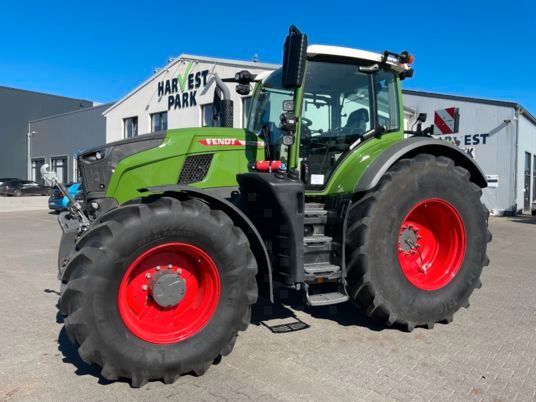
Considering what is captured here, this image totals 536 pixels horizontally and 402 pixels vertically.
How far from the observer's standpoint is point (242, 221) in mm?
3678

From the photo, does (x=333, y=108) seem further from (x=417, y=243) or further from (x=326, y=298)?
(x=326, y=298)

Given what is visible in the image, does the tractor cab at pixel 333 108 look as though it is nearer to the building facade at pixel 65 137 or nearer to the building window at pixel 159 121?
the building window at pixel 159 121

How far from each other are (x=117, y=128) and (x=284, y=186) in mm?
23407

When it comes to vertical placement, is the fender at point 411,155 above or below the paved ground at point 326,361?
above

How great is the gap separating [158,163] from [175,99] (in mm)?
18775

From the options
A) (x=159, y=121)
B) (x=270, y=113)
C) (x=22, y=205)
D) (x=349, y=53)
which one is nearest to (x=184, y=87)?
(x=159, y=121)

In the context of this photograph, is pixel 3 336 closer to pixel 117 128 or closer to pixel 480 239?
pixel 480 239

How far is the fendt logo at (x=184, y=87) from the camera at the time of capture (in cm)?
2064

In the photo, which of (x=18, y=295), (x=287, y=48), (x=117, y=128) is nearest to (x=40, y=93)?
(x=117, y=128)

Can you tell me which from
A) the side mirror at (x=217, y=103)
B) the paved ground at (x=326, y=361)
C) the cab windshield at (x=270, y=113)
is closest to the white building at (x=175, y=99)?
the side mirror at (x=217, y=103)

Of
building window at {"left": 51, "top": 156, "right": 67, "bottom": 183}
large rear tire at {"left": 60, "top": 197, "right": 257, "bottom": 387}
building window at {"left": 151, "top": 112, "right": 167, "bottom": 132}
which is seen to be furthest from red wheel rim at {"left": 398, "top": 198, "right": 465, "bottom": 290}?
building window at {"left": 51, "top": 156, "right": 67, "bottom": 183}

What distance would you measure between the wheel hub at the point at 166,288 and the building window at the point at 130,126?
22.5 m

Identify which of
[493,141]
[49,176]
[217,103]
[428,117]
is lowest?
[49,176]

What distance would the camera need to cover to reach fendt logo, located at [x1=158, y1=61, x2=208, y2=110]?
67.7 ft
